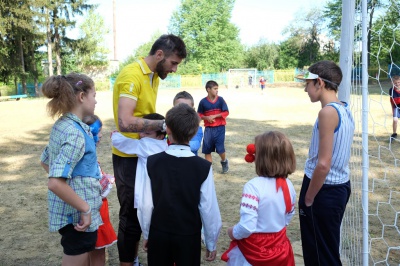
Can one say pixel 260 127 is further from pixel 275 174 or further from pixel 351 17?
pixel 275 174

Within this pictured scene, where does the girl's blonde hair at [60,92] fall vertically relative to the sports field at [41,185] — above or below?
above

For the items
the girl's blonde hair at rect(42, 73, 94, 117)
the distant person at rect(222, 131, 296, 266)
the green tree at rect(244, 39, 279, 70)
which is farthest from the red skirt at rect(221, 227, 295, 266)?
the green tree at rect(244, 39, 279, 70)

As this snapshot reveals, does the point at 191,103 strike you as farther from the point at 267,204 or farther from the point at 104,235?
the point at 267,204

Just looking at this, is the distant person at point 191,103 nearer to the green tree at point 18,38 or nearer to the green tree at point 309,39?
the green tree at point 18,38

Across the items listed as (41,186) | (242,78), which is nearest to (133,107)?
(41,186)

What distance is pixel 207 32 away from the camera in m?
51.0

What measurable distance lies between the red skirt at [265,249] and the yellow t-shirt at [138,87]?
1067 millimetres

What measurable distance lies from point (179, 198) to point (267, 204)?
491 millimetres

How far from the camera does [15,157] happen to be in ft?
24.6

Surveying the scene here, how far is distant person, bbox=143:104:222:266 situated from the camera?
6.68 ft

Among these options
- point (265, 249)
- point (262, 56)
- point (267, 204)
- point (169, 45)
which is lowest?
point (265, 249)

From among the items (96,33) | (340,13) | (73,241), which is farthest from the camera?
(96,33)

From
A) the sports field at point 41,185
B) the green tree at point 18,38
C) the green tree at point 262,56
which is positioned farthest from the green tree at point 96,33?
the sports field at point 41,185

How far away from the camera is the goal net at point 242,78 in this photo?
1489 inches
